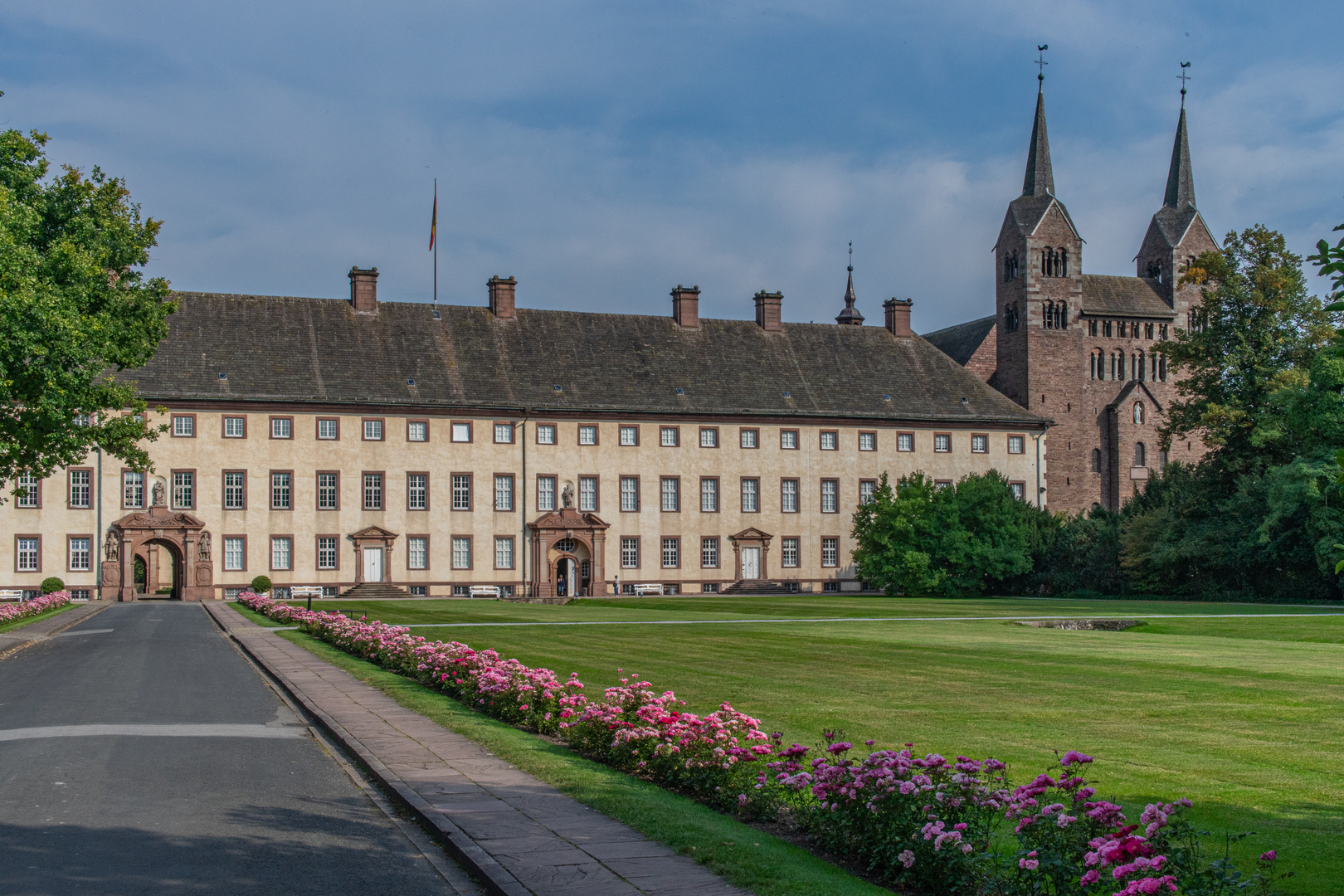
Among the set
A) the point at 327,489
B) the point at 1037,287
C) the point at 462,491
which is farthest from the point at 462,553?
the point at 1037,287

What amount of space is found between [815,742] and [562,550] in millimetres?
55139

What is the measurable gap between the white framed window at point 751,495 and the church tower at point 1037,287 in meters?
25.7

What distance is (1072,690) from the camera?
17.9 meters

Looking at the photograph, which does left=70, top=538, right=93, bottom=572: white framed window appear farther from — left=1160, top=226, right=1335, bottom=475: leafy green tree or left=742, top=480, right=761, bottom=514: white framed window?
left=1160, top=226, right=1335, bottom=475: leafy green tree

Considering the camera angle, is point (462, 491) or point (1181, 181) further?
point (1181, 181)

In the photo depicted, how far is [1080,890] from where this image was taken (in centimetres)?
660

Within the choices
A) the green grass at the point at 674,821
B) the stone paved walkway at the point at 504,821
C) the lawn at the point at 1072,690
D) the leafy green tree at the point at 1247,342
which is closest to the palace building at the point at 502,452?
the leafy green tree at the point at 1247,342

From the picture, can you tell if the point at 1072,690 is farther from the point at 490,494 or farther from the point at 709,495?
the point at 709,495

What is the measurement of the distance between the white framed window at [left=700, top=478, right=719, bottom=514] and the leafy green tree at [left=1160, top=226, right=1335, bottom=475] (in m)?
23.4

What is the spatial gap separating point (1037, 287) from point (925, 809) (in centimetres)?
8497

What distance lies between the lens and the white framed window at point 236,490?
62.8 meters

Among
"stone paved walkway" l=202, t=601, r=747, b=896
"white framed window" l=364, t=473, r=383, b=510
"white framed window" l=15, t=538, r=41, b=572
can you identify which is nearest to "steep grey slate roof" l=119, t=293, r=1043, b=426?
"white framed window" l=364, t=473, r=383, b=510

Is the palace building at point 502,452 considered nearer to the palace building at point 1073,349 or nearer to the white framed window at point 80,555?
the white framed window at point 80,555

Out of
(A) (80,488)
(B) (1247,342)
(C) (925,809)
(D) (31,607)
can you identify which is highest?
(B) (1247,342)
